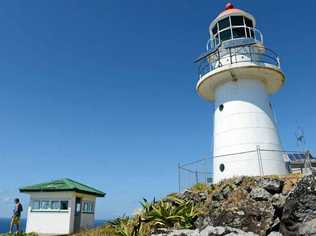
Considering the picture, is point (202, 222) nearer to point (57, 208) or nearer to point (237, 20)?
point (57, 208)

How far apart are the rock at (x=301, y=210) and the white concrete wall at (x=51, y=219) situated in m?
14.2

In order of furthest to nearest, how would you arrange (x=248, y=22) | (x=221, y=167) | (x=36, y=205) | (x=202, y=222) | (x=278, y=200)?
(x=36, y=205)
(x=248, y=22)
(x=221, y=167)
(x=202, y=222)
(x=278, y=200)

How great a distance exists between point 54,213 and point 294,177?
48.2ft

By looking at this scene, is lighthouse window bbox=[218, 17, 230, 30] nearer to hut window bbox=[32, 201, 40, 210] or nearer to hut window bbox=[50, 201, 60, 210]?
hut window bbox=[50, 201, 60, 210]

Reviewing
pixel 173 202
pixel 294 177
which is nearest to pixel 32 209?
pixel 173 202

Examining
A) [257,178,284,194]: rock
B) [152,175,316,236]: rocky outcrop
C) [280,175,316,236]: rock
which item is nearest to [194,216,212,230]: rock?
[152,175,316,236]: rocky outcrop

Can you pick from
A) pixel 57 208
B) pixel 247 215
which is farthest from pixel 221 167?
pixel 57 208

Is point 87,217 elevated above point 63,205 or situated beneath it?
situated beneath

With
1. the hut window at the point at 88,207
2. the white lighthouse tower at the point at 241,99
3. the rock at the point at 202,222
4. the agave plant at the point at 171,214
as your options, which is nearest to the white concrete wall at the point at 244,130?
the white lighthouse tower at the point at 241,99

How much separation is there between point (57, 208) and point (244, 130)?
1272cm

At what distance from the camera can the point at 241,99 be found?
17297 mm

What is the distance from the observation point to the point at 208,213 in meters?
12.4

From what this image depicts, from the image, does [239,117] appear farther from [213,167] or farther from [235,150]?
[213,167]

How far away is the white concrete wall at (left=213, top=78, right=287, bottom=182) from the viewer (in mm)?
15867
